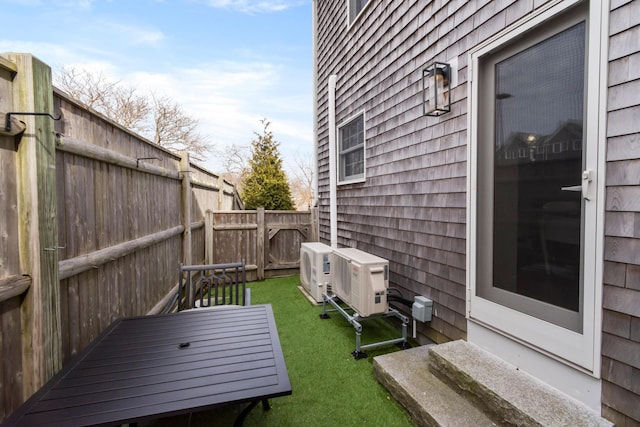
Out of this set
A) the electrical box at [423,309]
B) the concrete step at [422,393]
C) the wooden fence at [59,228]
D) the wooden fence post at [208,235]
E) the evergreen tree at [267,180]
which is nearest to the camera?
the wooden fence at [59,228]

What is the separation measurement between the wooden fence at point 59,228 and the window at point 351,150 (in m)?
2.72

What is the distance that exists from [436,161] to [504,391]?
5.89ft

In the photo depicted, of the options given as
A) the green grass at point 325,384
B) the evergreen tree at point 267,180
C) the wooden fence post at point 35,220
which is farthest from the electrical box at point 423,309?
the evergreen tree at point 267,180

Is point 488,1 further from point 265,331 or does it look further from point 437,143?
point 265,331

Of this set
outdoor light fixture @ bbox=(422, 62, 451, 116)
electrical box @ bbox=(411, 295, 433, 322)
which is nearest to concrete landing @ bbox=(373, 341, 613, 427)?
electrical box @ bbox=(411, 295, 433, 322)

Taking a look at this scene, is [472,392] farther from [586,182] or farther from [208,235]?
[208,235]

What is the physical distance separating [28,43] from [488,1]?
14.4 m

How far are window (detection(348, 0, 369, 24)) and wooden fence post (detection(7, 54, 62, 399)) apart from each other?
4.13m

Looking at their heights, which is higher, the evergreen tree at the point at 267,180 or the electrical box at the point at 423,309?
the evergreen tree at the point at 267,180

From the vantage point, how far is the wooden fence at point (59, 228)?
1314mm

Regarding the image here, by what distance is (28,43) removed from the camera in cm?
1069

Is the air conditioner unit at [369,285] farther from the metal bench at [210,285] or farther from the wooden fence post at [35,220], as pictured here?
the wooden fence post at [35,220]

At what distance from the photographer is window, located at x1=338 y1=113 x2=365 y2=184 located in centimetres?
452

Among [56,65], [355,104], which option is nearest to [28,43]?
[56,65]
